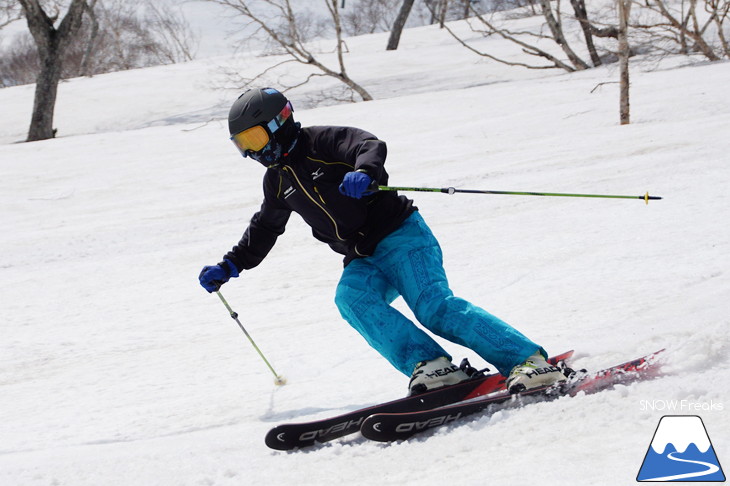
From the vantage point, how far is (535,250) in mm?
6031

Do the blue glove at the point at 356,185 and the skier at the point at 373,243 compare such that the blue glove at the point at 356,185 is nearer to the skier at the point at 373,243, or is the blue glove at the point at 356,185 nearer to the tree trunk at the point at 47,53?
the skier at the point at 373,243

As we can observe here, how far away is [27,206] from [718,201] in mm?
8146

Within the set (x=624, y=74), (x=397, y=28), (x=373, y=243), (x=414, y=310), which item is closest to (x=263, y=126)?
(x=373, y=243)

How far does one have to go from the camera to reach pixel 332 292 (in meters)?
5.77

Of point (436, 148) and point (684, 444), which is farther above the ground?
point (684, 444)

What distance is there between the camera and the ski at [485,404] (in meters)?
2.79

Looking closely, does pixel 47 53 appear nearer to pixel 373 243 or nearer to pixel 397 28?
pixel 397 28

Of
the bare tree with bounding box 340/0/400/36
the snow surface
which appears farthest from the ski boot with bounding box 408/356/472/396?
the bare tree with bounding box 340/0/400/36

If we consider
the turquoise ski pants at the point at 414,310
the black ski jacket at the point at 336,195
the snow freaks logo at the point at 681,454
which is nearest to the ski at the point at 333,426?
the turquoise ski pants at the point at 414,310

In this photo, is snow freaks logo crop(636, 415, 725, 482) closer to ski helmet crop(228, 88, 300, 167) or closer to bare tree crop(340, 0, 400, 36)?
ski helmet crop(228, 88, 300, 167)

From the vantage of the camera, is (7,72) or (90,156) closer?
(90,156)

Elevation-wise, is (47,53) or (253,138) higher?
(253,138)

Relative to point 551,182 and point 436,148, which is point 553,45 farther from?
point 551,182

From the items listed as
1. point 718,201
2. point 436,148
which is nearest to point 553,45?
point 436,148
